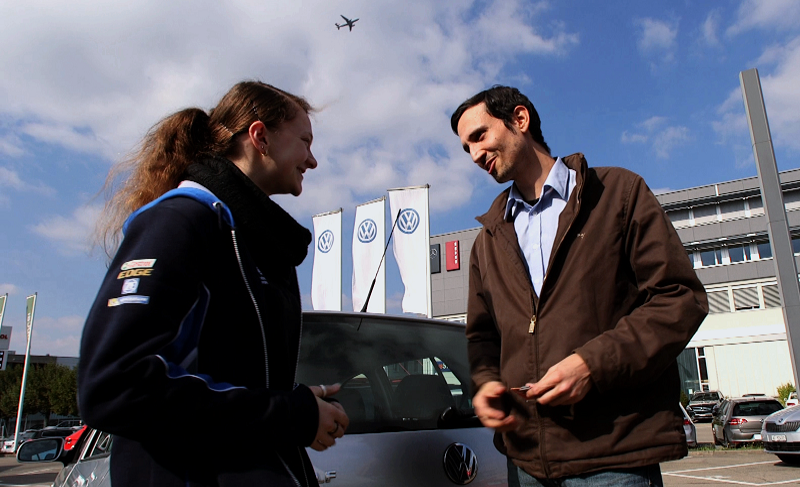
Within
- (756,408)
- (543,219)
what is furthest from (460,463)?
(756,408)

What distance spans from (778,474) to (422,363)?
9688mm

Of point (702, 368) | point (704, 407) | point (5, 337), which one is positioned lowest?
point (704, 407)

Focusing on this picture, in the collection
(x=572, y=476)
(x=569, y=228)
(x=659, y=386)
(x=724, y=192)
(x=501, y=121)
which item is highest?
(x=724, y=192)

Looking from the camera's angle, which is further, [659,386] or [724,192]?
[724,192]

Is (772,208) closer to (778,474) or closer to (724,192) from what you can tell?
(778,474)

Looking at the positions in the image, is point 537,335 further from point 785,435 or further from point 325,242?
point 325,242

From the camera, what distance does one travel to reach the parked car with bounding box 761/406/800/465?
34.9 feet

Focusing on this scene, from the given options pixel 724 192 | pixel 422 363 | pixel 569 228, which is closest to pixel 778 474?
pixel 422 363

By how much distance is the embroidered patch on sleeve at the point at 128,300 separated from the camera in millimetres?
1122

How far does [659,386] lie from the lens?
167cm

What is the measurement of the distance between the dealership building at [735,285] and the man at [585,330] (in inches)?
1540

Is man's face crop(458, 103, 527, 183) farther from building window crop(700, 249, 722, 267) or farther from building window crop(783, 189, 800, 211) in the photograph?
building window crop(783, 189, 800, 211)

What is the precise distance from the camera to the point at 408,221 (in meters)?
16.4

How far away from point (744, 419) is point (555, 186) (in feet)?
52.4
